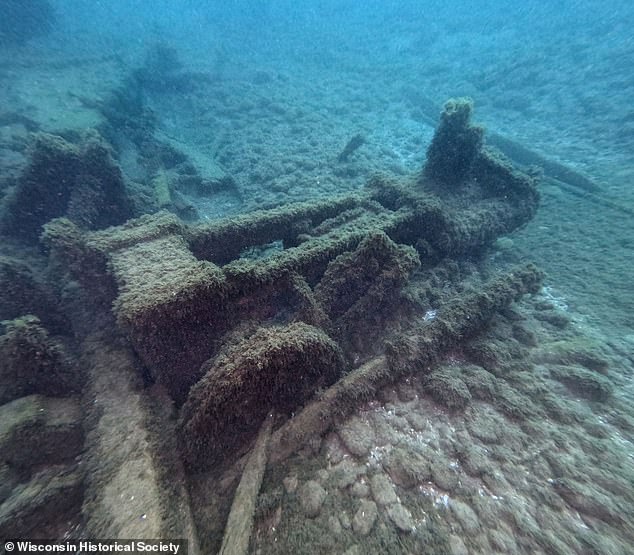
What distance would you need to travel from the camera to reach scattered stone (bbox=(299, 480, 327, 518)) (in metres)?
2.51

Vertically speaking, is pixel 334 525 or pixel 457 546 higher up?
pixel 457 546

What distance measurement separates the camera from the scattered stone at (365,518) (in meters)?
2.40

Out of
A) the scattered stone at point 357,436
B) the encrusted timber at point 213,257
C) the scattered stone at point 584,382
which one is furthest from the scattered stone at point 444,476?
the encrusted timber at point 213,257

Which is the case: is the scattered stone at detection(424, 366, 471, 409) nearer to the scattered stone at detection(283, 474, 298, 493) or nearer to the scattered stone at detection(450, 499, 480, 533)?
the scattered stone at detection(450, 499, 480, 533)

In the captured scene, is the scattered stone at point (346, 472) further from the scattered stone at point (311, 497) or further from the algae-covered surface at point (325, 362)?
the scattered stone at point (311, 497)

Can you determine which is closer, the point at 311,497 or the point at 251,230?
the point at 311,497

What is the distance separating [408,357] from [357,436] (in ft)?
3.41

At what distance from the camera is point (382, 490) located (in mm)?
2639

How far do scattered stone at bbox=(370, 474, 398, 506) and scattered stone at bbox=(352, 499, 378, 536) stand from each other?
68mm

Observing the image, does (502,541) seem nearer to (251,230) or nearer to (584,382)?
(584,382)

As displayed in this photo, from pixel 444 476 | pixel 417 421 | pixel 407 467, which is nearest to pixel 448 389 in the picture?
pixel 417 421

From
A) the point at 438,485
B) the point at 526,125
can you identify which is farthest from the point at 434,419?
the point at 526,125

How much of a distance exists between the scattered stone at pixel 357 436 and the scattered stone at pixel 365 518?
1.30 ft

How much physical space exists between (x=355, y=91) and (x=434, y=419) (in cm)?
2137
